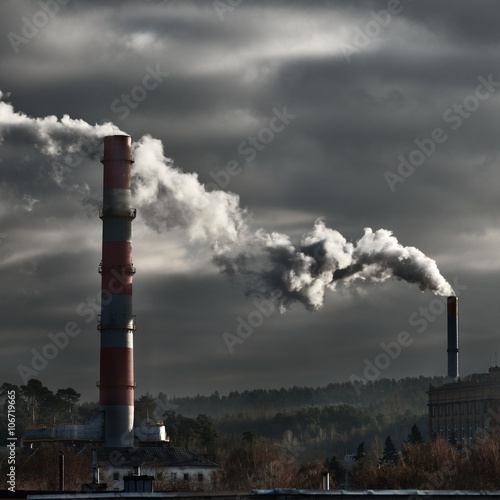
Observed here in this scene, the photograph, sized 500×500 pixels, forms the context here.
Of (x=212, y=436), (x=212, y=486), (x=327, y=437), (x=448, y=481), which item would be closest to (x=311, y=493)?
(x=448, y=481)

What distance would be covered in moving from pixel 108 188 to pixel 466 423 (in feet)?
276

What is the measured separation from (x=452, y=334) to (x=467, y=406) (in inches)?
1316

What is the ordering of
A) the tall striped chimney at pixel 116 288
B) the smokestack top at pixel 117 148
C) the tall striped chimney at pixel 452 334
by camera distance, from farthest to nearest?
the tall striped chimney at pixel 452 334 → the smokestack top at pixel 117 148 → the tall striped chimney at pixel 116 288

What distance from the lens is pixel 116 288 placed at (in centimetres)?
8588

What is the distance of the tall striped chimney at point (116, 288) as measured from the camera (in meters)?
85.0

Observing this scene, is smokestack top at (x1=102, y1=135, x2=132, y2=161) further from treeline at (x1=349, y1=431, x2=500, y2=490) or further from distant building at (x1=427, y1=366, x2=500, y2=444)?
distant building at (x1=427, y1=366, x2=500, y2=444)

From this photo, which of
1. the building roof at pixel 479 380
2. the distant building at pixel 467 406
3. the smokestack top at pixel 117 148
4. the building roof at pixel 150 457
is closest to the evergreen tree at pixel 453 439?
the distant building at pixel 467 406

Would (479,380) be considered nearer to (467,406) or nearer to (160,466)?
(467,406)

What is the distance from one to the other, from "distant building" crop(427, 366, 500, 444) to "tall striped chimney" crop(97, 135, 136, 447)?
72060 mm

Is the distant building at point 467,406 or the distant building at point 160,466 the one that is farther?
the distant building at point 467,406

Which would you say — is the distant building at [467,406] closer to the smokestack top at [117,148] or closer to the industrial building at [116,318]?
the industrial building at [116,318]

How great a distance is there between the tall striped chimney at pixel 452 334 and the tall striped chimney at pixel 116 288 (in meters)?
46.5

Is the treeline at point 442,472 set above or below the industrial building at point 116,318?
below

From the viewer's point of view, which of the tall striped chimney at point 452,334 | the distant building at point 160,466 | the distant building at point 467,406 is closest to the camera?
the distant building at point 160,466
